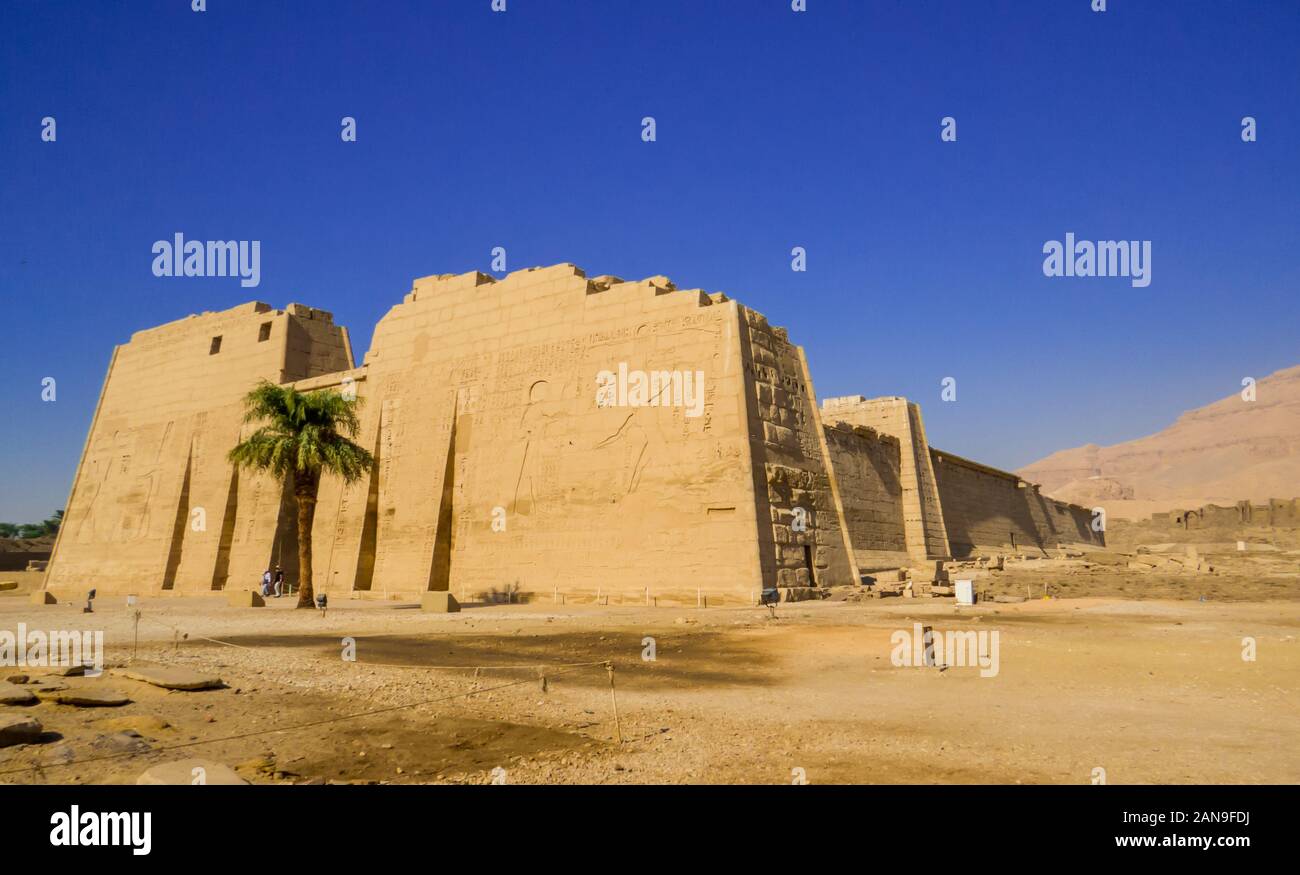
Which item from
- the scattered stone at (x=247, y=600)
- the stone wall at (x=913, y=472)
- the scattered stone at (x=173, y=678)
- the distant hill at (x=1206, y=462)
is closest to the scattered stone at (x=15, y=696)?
the scattered stone at (x=173, y=678)

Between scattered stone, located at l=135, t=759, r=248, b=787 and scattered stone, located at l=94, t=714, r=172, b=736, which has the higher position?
scattered stone, located at l=135, t=759, r=248, b=787

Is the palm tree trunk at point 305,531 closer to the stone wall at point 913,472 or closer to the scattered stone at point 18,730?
the scattered stone at point 18,730

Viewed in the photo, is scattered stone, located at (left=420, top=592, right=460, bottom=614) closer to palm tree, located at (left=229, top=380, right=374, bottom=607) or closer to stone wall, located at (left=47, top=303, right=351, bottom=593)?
palm tree, located at (left=229, top=380, right=374, bottom=607)

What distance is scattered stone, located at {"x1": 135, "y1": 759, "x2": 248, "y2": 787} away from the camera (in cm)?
405

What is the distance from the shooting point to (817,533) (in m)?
23.0

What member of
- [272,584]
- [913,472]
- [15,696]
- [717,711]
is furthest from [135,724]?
[913,472]

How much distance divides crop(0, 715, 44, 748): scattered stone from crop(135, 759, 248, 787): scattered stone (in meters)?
2.75

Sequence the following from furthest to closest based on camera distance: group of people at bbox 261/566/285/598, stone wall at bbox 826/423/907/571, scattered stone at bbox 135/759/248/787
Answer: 1. group of people at bbox 261/566/285/598
2. stone wall at bbox 826/423/907/571
3. scattered stone at bbox 135/759/248/787

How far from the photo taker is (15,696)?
742cm

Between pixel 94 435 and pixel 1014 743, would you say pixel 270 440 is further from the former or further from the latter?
pixel 94 435

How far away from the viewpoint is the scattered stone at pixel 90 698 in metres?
7.51

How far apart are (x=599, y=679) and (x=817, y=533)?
1489 cm

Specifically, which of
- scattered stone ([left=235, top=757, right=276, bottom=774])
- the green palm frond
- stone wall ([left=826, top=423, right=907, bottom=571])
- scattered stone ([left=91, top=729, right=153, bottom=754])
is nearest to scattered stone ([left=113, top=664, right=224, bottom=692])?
scattered stone ([left=91, top=729, right=153, bottom=754])
